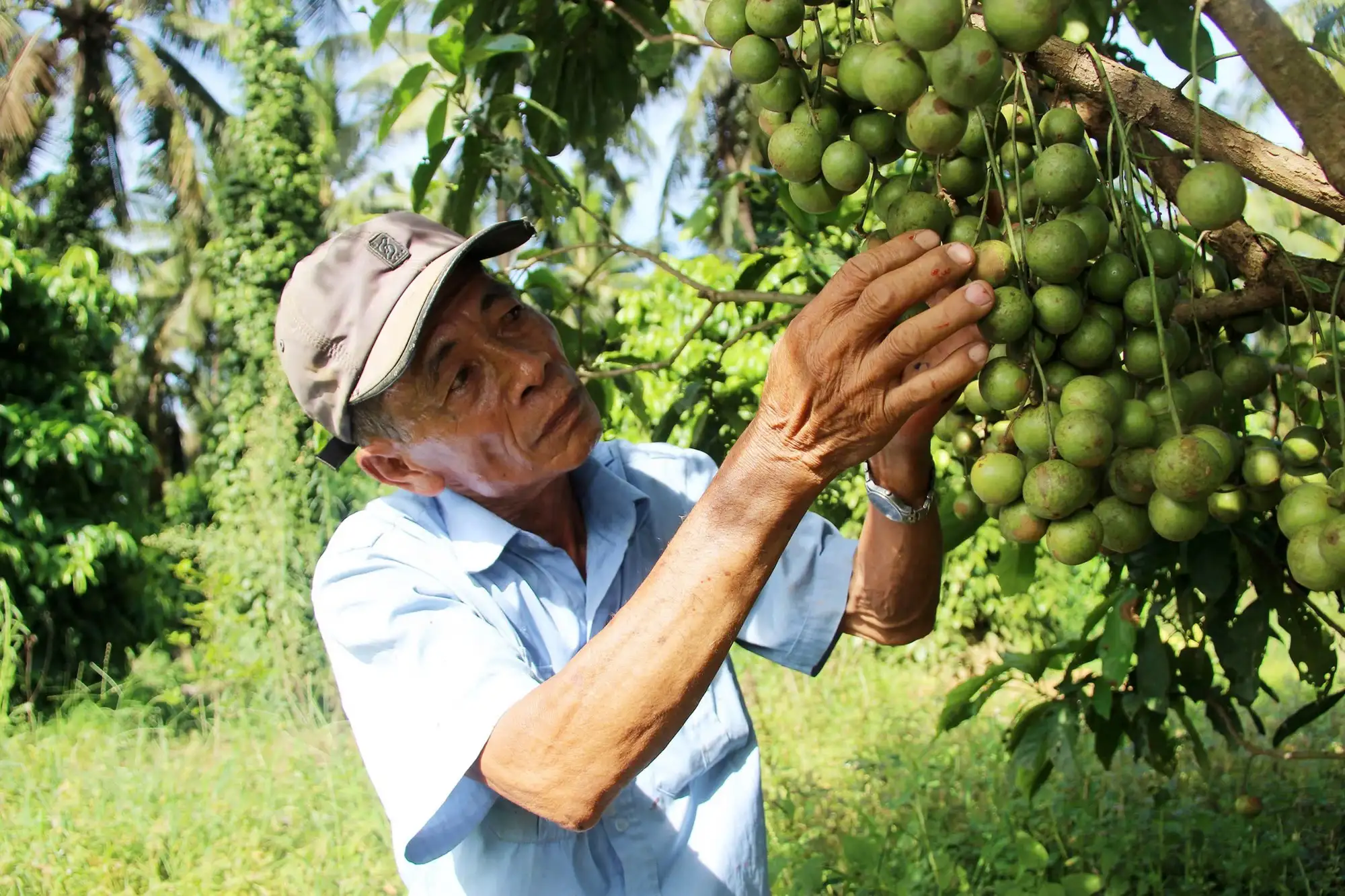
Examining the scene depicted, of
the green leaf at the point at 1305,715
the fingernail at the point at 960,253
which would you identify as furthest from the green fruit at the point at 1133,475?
the green leaf at the point at 1305,715

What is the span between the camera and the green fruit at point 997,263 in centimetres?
107

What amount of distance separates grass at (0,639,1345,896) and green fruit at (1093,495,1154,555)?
1.90 meters

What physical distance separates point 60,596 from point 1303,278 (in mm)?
9033

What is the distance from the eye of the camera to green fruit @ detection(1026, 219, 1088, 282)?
1.01 m

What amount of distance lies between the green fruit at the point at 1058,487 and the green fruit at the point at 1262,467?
0.60 ft

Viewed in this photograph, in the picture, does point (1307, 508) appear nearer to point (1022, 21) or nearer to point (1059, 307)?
point (1059, 307)

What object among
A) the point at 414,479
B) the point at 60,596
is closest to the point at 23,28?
the point at 60,596

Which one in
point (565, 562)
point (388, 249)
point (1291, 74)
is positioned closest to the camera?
point (1291, 74)

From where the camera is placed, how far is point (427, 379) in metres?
1.74

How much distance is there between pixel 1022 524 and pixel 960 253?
0.26m

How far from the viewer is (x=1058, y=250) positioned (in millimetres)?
1012

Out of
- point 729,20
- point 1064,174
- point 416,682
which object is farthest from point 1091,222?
point 416,682

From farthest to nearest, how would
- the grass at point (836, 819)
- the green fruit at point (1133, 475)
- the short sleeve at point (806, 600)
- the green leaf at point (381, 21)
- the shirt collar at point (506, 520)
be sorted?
the grass at point (836, 819), the green leaf at point (381, 21), the short sleeve at point (806, 600), the shirt collar at point (506, 520), the green fruit at point (1133, 475)

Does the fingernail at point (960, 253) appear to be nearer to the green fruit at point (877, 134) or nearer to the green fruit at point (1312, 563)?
the green fruit at point (877, 134)
